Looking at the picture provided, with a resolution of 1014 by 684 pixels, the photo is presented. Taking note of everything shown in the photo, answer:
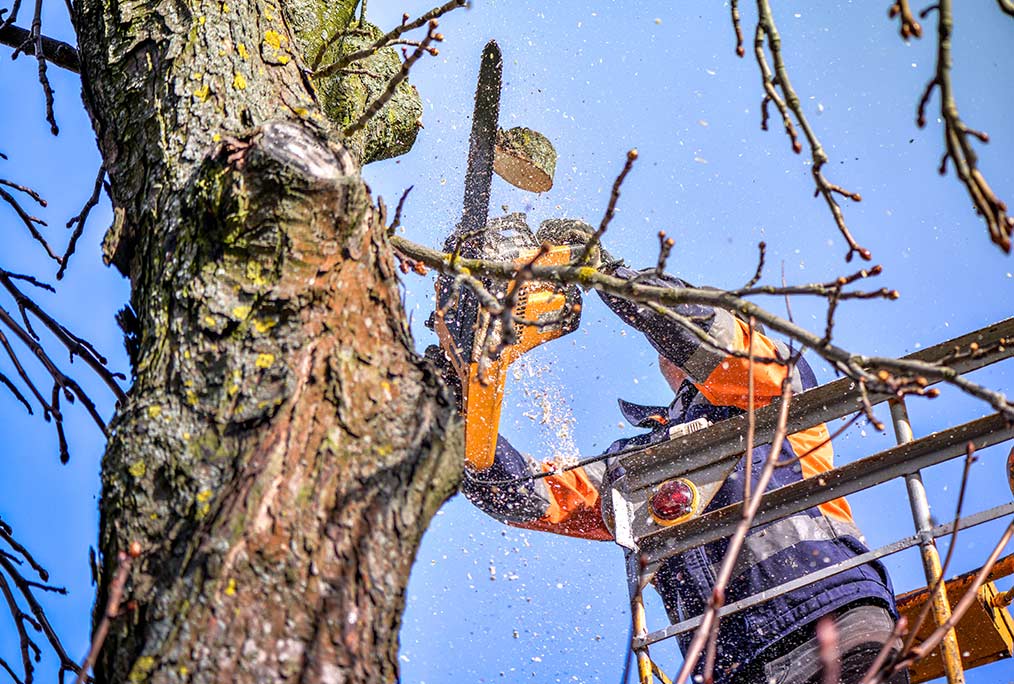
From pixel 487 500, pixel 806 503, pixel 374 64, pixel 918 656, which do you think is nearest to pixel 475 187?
pixel 374 64

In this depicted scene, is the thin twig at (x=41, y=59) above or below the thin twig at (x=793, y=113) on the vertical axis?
above

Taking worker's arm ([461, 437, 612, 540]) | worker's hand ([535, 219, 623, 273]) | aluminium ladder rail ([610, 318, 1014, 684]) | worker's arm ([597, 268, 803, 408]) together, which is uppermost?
worker's hand ([535, 219, 623, 273])

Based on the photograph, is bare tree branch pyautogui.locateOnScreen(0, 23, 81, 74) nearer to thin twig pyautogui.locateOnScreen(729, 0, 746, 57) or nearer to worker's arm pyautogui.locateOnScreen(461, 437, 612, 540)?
thin twig pyautogui.locateOnScreen(729, 0, 746, 57)

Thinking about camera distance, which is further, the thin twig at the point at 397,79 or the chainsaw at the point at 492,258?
the chainsaw at the point at 492,258

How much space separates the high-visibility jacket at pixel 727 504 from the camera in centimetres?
423

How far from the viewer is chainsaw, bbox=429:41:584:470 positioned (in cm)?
459

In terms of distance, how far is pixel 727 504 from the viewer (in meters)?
4.84

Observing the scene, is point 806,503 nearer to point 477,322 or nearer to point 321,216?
point 477,322

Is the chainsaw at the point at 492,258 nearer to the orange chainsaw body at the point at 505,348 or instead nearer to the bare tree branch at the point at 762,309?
the orange chainsaw body at the point at 505,348

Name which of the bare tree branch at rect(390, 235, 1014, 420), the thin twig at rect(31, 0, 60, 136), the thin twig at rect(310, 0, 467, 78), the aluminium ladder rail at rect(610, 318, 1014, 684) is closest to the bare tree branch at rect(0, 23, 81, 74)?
the thin twig at rect(31, 0, 60, 136)

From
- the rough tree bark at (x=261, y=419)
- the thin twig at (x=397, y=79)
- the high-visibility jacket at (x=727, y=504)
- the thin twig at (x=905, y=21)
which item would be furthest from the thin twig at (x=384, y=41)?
the high-visibility jacket at (x=727, y=504)

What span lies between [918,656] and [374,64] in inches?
115

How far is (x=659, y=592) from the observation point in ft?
15.9

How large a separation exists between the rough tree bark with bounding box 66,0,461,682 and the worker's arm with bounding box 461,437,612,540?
3281 mm
